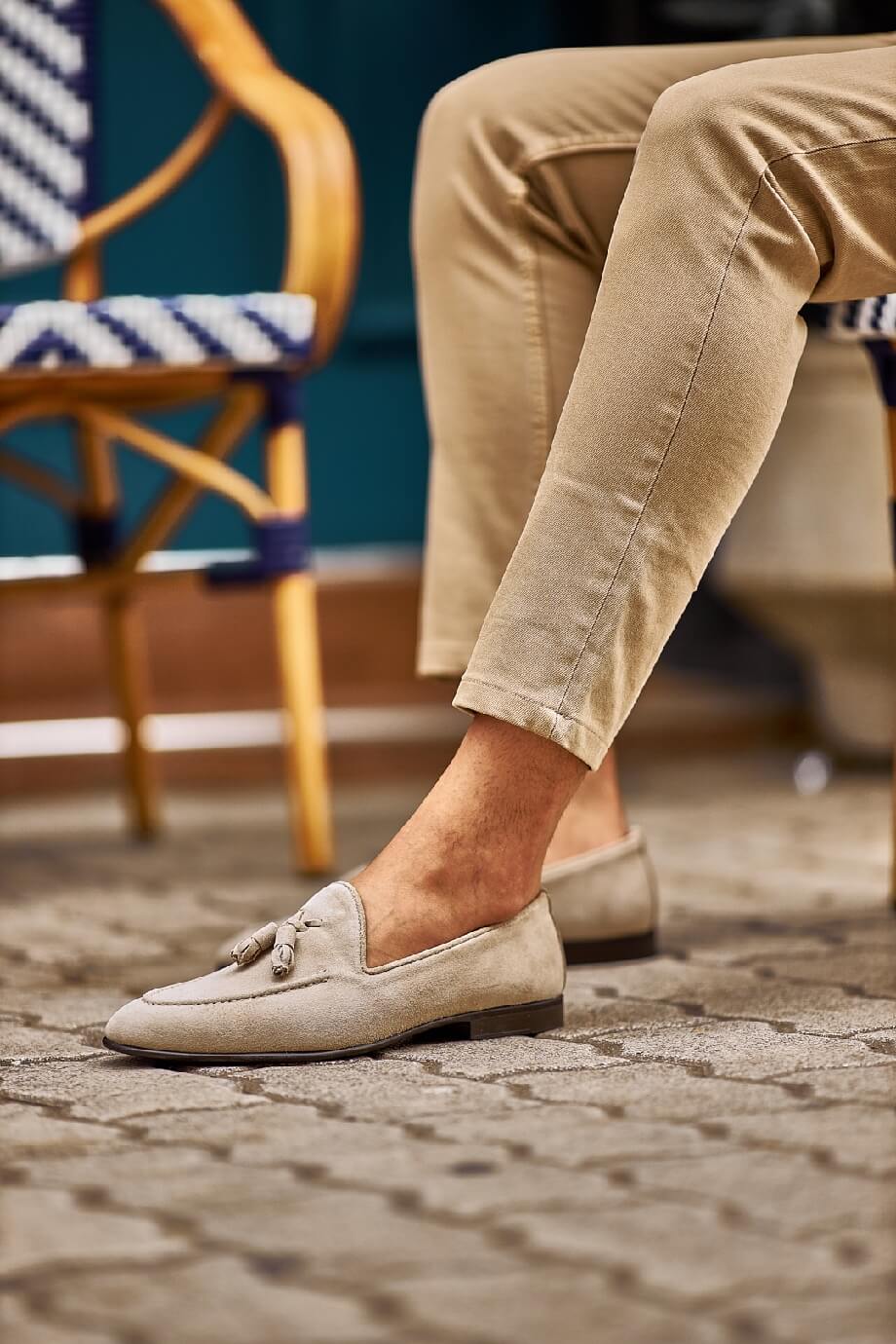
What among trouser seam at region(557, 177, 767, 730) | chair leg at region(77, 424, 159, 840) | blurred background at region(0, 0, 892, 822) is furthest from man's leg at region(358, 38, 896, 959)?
blurred background at region(0, 0, 892, 822)

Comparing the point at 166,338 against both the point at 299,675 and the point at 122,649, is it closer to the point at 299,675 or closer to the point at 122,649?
the point at 299,675

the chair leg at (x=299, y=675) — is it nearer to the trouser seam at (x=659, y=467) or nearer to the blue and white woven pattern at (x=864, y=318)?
the blue and white woven pattern at (x=864, y=318)

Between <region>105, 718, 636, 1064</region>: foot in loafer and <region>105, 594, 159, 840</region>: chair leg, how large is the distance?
99 cm

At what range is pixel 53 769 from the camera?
7.22 ft

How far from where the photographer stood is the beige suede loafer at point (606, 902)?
1.13 meters

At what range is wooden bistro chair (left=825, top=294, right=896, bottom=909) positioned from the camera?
47.4 inches

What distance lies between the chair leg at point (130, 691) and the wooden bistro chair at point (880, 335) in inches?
34.5

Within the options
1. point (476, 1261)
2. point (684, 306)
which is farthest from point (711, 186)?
point (476, 1261)

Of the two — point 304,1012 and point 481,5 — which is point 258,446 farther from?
point 304,1012

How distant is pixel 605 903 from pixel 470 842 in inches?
10.3

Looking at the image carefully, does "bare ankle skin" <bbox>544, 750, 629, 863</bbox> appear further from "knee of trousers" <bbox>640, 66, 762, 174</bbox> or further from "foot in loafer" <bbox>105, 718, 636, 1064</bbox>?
"knee of trousers" <bbox>640, 66, 762, 174</bbox>

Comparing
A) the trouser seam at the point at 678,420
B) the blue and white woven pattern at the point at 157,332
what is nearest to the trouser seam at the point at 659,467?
the trouser seam at the point at 678,420

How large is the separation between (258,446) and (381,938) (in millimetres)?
1710

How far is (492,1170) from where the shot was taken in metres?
0.72
